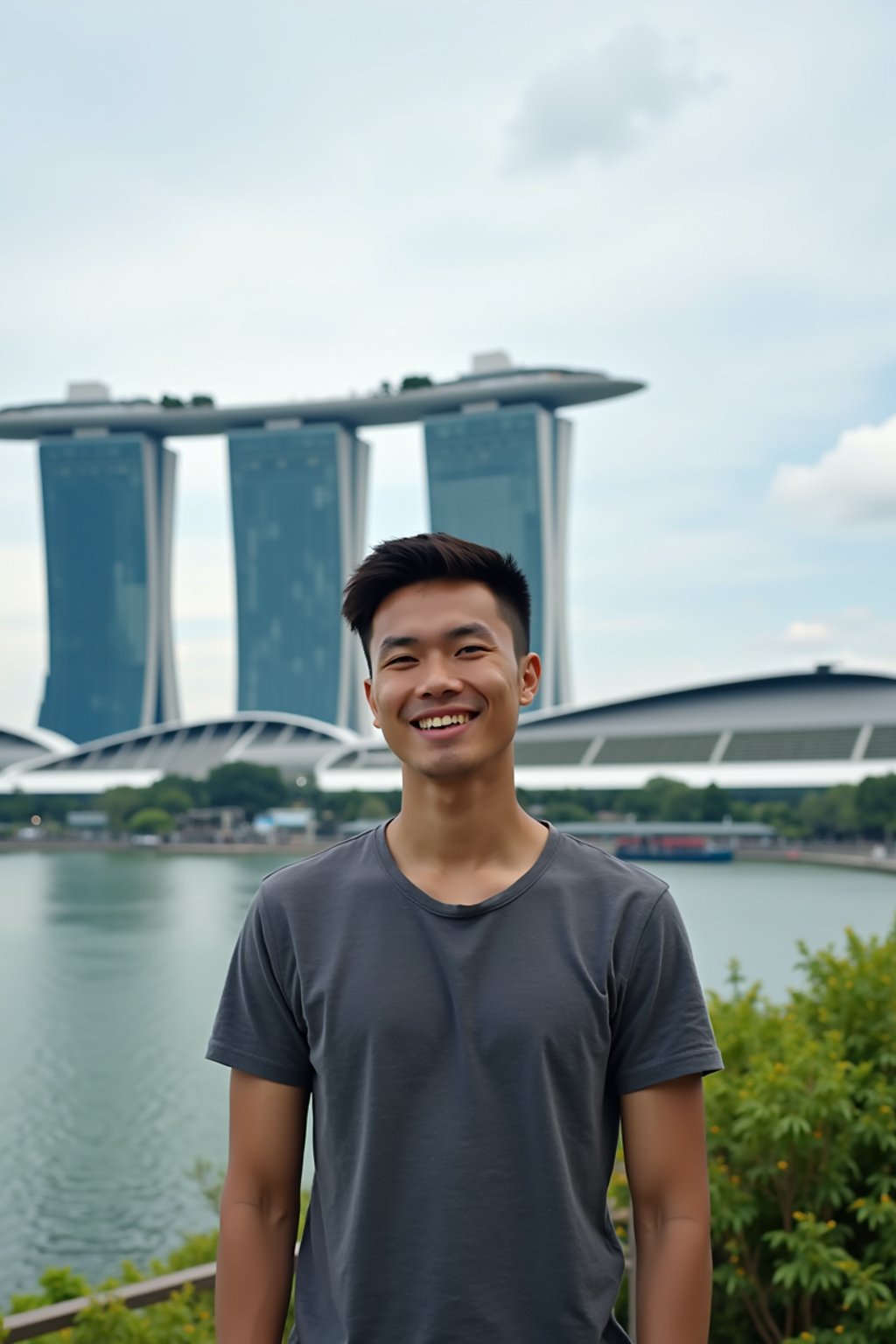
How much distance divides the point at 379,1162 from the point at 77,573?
3054 inches

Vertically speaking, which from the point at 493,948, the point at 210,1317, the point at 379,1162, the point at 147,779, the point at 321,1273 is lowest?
the point at 147,779

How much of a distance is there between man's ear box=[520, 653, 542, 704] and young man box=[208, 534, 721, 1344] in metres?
0.07

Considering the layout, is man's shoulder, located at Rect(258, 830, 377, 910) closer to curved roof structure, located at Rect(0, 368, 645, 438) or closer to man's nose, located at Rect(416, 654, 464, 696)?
man's nose, located at Rect(416, 654, 464, 696)

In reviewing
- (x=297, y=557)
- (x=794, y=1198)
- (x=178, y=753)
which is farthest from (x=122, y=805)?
(x=794, y=1198)

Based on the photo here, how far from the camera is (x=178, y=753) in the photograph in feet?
196

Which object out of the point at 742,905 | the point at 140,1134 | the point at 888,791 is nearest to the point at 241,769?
the point at 888,791

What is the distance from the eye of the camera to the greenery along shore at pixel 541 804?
3819 centimetres

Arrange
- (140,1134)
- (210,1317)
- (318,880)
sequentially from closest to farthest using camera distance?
(318,880), (210,1317), (140,1134)

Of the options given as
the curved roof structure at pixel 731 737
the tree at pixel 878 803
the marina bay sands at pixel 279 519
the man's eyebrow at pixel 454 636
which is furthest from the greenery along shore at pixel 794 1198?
the marina bay sands at pixel 279 519

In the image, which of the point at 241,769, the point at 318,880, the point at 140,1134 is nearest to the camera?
the point at 318,880

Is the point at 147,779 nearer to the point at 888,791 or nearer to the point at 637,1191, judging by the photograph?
the point at 888,791

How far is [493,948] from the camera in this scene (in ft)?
4.37

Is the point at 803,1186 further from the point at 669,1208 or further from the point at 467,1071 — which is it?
the point at 467,1071

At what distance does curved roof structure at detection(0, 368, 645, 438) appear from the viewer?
234 feet
